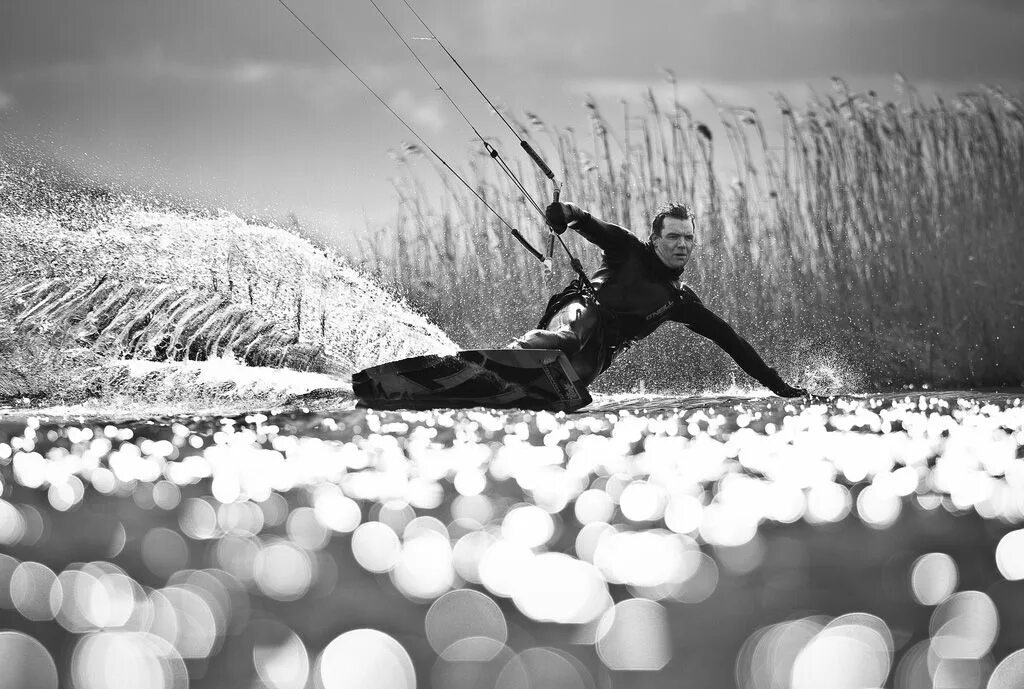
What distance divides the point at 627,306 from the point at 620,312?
67mm

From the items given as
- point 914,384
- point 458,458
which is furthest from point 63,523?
point 914,384

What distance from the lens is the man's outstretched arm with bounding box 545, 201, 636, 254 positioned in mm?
7551

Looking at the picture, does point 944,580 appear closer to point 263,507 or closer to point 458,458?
point 263,507

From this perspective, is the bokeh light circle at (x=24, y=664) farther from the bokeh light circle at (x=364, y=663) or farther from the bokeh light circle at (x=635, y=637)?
the bokeh light circle at (x=635, y=637)

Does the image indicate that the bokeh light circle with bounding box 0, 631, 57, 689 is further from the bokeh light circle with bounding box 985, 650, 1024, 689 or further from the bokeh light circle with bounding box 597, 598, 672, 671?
the bokeh light circle with bounding box 985, 650, 1024, 689

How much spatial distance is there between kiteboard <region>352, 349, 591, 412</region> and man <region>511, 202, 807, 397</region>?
0.41 metres

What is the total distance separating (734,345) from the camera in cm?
818

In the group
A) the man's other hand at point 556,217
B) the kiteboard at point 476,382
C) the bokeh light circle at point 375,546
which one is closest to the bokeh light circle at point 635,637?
the bokeh light circle at point 375,546

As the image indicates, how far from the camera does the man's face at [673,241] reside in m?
8.47

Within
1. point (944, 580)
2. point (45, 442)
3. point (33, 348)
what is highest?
point (33, 348)

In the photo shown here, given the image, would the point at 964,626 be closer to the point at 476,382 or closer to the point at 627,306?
the point at 476,382

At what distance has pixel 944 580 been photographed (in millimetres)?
2336

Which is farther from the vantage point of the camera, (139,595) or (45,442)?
(45,442)

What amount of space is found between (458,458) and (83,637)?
267 cm
